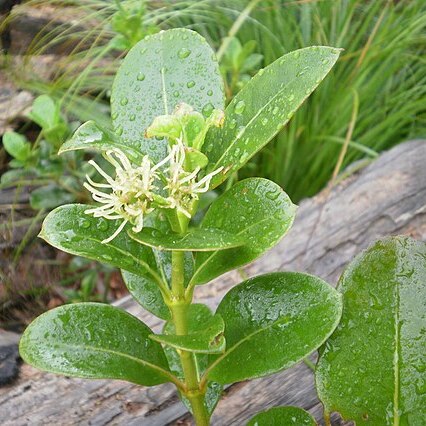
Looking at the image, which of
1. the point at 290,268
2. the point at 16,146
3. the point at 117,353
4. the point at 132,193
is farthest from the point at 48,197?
the point at 132,193

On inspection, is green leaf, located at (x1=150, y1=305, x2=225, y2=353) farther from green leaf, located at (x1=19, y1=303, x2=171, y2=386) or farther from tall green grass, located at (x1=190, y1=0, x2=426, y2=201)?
tall green grass, located at (x1=190, y1=0, x2=426, y2=201)

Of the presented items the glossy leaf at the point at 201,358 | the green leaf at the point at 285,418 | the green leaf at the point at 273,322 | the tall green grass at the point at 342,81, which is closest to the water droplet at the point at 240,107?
the green leaf at the point at 273,322

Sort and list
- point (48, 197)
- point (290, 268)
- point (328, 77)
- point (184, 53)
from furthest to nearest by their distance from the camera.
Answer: point (328, 77)
point (48, 197)
point (290, 268)
point (184, 53)

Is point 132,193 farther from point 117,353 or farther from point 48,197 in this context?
point 48,197

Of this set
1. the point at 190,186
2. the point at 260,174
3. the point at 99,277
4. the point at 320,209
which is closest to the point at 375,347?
the point at 190,186

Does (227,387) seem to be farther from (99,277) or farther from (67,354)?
(99,277)

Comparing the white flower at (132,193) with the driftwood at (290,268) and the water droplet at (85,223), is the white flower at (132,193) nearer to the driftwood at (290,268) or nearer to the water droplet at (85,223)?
the water droplet at (85,223)
